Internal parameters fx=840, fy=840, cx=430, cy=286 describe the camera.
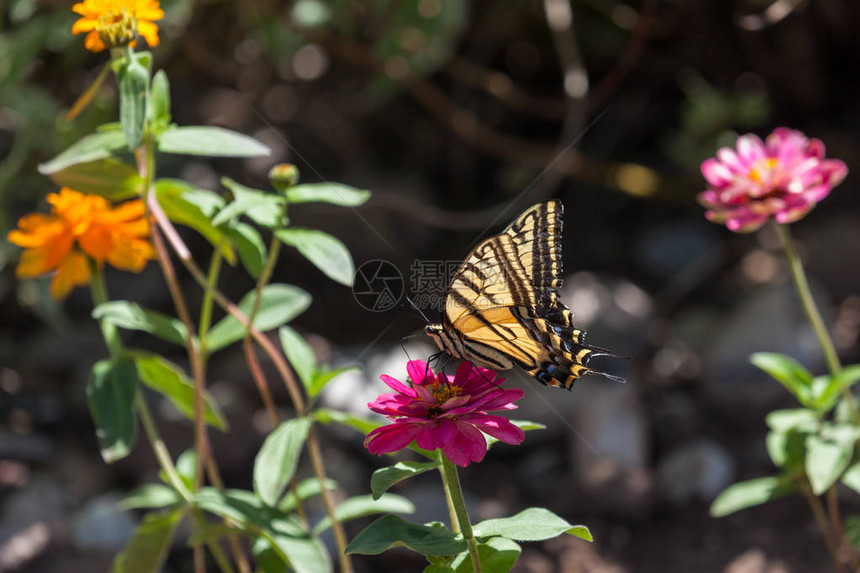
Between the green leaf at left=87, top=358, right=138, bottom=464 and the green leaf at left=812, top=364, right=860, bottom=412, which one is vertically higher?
the green leaf at left=812, top=364, right=860, bottom=412

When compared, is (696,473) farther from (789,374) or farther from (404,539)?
(404,539)

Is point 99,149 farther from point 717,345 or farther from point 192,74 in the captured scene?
point 192,74

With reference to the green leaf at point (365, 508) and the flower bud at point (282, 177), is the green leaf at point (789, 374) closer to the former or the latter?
the green leaf at point (365, 508)

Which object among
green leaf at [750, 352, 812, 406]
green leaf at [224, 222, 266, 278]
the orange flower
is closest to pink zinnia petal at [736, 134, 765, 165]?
green leaf at [750, 352, 812, 406]

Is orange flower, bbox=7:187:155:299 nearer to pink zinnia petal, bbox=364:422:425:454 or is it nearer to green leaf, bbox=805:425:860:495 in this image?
pink zinnia petal, bbox=364:422:425:454

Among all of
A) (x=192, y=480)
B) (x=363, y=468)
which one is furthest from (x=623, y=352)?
(x=192, y=480)

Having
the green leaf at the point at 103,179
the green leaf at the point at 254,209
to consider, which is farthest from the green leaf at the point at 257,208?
the green leaf at the point at 103,179

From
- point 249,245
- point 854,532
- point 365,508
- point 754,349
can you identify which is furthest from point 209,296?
point 754,349
